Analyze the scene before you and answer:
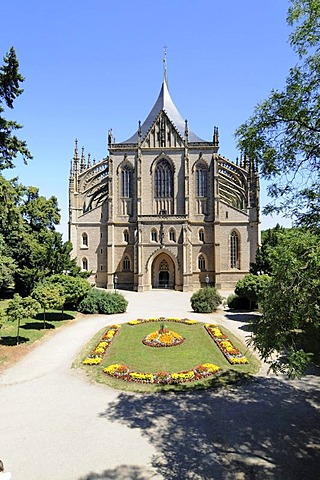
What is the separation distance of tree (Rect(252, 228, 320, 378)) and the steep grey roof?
134 ft

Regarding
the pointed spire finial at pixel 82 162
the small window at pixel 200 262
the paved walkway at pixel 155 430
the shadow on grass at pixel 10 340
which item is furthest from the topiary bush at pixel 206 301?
the pointed spire finial at pixel 82 162

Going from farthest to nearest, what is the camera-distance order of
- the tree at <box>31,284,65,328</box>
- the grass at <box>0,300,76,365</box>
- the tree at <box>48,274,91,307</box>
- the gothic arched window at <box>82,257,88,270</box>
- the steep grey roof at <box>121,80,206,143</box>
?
the steep grey roof at <box>121,80,206,143</box>
the gothic arched window at <box>82,257,88,270</box>
the tree at <box>48,274,91,307</box>
the tree at <box>31,284,65,328</box>
the grass at <box>0,300,76,365</box>

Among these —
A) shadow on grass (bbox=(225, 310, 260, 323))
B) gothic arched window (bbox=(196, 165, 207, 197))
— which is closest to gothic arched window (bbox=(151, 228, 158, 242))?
gothic arched window (bbox=(196, 165, 207, 197))

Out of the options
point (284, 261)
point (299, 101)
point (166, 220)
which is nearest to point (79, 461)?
point (284, 261)

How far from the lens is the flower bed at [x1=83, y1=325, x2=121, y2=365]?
50.3 ft

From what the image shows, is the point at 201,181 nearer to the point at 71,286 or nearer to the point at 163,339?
the point at 71,286

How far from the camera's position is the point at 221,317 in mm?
25766

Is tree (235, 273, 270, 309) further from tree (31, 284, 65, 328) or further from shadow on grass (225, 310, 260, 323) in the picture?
tree (31, 284, 65, 328)

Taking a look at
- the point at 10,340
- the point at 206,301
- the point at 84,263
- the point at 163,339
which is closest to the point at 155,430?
the point at 163,339

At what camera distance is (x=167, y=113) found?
161 ft

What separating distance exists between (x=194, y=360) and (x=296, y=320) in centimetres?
961

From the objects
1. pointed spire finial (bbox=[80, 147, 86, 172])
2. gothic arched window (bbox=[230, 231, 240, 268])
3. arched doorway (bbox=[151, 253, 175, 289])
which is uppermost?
pointed spire finial (bbox=[80, 147, 86, 172])

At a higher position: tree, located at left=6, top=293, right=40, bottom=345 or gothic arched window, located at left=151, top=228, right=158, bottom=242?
gothic arched window, located at left=151, top=228, right=158, bottom=242

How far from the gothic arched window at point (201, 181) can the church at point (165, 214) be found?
5.3 inches
